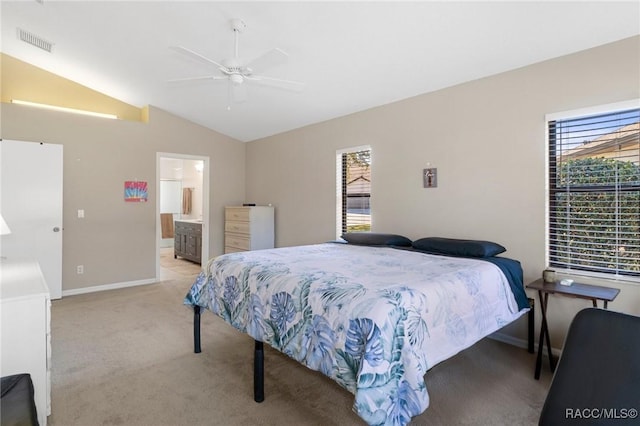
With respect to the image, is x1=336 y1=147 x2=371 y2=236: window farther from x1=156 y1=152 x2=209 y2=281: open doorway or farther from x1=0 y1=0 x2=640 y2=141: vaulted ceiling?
x1=156 y1=152 x2=209 y2=281: open doorway

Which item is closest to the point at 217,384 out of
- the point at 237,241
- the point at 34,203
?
the point at 237,241

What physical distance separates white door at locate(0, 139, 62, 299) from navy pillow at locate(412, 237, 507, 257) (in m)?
4.51

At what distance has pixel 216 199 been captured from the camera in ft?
19.9

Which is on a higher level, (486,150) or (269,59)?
(269,59)

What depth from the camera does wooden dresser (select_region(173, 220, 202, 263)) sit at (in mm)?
6477

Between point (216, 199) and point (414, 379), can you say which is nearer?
point (414, 379)

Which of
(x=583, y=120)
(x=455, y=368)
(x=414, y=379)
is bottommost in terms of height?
(x=455, y=368)

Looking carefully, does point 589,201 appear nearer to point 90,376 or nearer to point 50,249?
point 90,376

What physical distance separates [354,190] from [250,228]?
6.19ft

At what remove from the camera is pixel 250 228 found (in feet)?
17.6

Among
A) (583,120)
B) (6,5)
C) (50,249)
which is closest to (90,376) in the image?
(50,249)

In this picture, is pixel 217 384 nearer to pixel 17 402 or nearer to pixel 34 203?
pixel 17 402

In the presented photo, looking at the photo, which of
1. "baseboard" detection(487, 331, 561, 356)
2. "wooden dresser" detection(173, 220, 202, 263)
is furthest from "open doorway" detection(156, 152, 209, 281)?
"baseboard" detection(487, 331, 561, 356)

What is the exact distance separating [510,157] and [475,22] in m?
1.24
